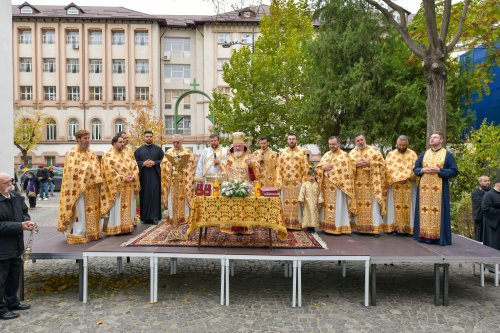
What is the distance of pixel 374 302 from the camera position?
22.1ft

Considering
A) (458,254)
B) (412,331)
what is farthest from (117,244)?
(458,254)

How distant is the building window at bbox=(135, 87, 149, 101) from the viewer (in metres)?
44.2

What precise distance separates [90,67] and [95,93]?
2.76m

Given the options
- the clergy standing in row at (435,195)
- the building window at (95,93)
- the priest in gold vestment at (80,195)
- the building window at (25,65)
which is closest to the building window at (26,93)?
the building window at (25,65)

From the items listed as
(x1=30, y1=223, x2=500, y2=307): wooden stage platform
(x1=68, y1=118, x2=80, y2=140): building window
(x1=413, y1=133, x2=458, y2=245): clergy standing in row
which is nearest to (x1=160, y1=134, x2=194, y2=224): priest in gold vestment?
(x1=30, y1=223, x2=500, y2=307): wooden stage platform

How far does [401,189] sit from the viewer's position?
8.76 m

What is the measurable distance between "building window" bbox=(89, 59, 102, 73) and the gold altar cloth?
41837 millimetres

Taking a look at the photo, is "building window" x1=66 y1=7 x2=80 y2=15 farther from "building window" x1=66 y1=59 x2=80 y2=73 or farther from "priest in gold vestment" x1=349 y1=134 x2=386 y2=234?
"priest in gold vestment" x1=349 y1=134 x2=386 y2=234

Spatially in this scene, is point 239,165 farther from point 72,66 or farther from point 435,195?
point 72,66

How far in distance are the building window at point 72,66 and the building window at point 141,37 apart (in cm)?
672

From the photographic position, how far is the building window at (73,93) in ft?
145

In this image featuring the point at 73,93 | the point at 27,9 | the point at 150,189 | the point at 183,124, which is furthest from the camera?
the point at 183,124

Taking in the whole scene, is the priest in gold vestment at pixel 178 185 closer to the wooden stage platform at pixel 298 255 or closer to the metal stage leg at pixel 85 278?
the wooden stage platform at pixel 298 255

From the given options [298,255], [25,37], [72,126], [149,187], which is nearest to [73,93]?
[72,126]
